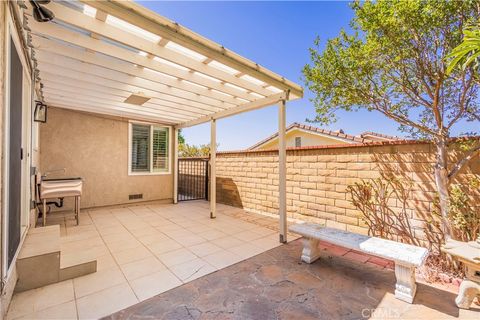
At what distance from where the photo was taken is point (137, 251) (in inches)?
141

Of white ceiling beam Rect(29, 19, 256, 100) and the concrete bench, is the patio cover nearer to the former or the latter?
white ceiling beam Rect(29, 19, 256, 100)

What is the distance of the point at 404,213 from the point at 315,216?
1672 mm

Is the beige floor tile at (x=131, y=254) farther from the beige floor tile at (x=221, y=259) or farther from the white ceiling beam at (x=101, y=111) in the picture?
the white ceiling beam at (x=101, y=111)

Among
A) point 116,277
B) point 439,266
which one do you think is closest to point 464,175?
point 439,266

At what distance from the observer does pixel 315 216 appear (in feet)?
15.9

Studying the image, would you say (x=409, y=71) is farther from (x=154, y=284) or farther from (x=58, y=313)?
(x=58, y=313)

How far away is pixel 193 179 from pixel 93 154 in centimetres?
386

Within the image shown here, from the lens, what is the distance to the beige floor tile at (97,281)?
99.0 inches

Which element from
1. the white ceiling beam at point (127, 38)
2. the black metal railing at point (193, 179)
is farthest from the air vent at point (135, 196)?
the white ceiling beam at point (127, 38)

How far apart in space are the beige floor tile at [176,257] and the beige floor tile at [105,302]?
2.33ft

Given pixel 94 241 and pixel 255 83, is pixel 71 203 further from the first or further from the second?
pixel 255 83

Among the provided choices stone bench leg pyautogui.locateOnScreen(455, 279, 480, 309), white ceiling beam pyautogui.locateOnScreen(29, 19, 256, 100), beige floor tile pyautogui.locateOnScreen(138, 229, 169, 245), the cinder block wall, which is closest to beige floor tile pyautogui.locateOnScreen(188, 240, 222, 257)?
beige floor tile pyautogui.locateOnScreen(138, 229, 169, 245)

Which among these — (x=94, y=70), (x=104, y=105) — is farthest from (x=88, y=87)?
(x=104, y=105)

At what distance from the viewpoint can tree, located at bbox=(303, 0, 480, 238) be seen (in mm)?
2695
